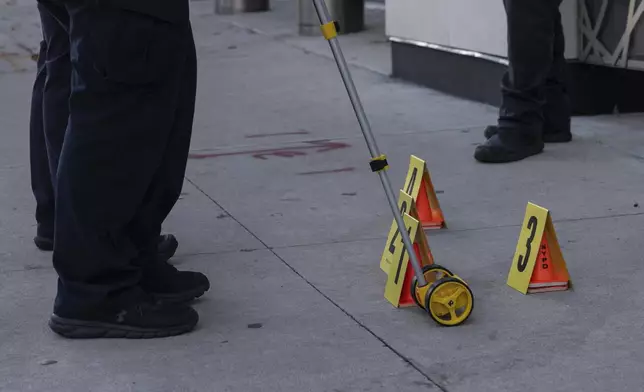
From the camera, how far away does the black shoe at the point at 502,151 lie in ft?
17.4

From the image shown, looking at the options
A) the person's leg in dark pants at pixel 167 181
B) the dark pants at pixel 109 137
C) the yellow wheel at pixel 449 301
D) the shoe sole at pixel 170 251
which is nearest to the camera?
the dark pants at pixel 109 137

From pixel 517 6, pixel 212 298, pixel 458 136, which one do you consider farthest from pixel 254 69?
pixel 212 298

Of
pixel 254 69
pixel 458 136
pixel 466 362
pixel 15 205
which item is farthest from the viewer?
pixel 254 69

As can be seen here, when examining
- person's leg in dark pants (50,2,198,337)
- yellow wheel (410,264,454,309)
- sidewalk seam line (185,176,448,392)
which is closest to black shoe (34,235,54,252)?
sidewalk seam line (185,176,448,392)

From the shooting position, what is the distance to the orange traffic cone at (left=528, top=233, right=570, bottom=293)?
3.52 m

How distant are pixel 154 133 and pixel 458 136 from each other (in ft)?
10.2

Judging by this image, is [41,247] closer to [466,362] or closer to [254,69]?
[466,362]

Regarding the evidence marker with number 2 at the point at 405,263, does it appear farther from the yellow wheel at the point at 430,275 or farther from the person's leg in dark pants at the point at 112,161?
the person's leg in dark pants at the point at 112,161

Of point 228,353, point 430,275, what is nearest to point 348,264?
point 430,275

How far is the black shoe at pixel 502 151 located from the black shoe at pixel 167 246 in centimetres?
182

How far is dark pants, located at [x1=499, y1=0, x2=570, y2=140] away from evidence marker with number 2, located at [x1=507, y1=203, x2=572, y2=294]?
1.89 meters

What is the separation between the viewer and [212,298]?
360 centimetres

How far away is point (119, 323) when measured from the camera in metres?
3.24

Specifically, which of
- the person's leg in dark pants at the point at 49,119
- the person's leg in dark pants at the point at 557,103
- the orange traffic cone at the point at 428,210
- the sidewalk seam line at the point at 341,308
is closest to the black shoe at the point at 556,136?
the person's leg in dark pants at the point at 557,103
